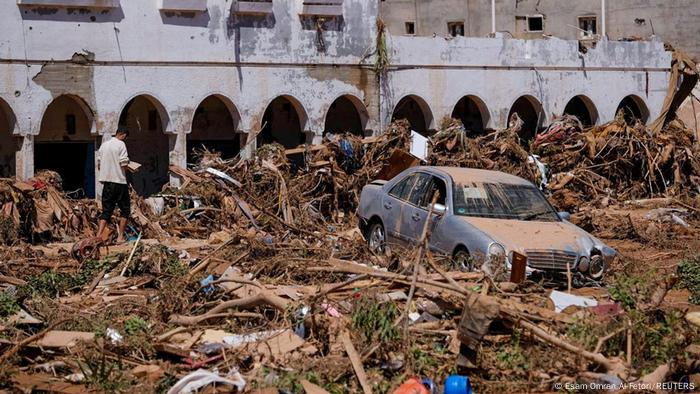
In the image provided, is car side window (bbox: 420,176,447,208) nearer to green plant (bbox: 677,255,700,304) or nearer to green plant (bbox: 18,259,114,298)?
green plant (bbox: 677,255,700,304)

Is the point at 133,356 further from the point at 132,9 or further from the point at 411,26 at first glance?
the point at 411,26

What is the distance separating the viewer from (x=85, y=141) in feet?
89.0

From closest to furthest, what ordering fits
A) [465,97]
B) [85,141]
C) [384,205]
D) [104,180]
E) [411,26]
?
[384,205] < [104,180] < [85,141] < [465,97] < [411,26]

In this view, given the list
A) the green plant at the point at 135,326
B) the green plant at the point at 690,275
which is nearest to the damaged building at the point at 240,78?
the green plant at the point at 135,326

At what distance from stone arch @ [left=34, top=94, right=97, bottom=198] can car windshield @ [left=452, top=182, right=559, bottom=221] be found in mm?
13827

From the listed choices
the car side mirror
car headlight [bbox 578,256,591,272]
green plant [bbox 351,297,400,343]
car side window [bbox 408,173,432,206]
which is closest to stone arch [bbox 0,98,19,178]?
car side window [bbox 408,173,432,206]

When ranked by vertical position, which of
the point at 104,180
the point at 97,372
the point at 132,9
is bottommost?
the point at 97,372

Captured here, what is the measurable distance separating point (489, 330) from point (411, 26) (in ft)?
108

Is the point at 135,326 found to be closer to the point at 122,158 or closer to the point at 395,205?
the point at 395,205

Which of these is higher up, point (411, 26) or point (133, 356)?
point (411, 26)

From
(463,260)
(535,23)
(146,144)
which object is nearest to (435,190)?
(463,260)

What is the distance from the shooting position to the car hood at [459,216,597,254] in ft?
43.5

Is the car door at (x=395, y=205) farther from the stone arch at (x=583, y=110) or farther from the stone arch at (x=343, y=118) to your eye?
the stone arch at (x=583, y=110)

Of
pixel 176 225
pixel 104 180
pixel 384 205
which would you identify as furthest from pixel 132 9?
pixel 384 205
